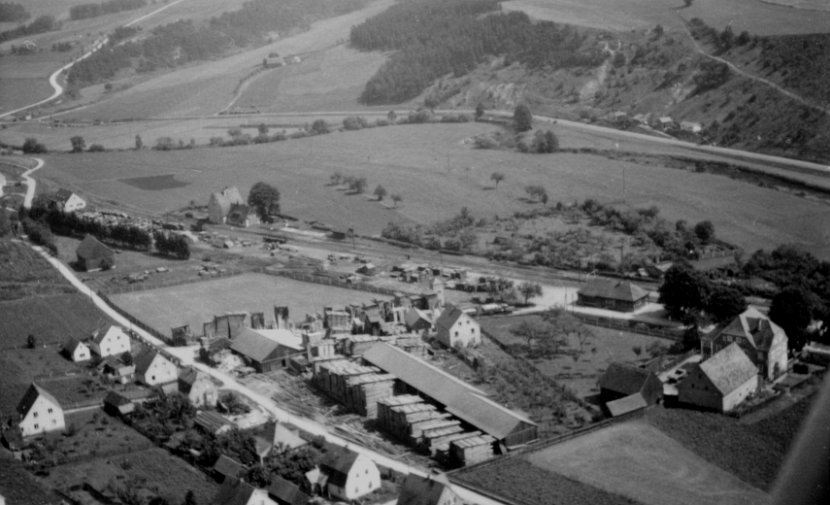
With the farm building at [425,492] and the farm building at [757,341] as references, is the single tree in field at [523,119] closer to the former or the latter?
the farm building at [757,341]

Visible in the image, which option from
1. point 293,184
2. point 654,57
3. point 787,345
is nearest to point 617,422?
point 787,345

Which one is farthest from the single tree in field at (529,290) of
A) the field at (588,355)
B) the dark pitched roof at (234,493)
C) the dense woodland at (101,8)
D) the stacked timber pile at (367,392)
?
the dense woodland at (101,8)

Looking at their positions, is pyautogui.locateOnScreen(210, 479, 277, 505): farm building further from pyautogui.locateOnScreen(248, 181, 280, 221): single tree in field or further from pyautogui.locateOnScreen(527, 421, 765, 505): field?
pyautogui.locateOnScreen(248, 181, 280, 221): single tree in field

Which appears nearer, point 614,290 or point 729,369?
point 729,369

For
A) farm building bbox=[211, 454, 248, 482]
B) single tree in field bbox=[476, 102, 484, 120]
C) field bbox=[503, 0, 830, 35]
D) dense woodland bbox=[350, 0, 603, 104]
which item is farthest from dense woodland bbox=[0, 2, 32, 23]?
farm building bbox=[211, 454, 248, 482]

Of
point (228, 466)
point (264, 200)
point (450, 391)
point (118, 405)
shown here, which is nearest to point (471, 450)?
point (450, 391)

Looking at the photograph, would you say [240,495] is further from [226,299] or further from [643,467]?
[226,299]
